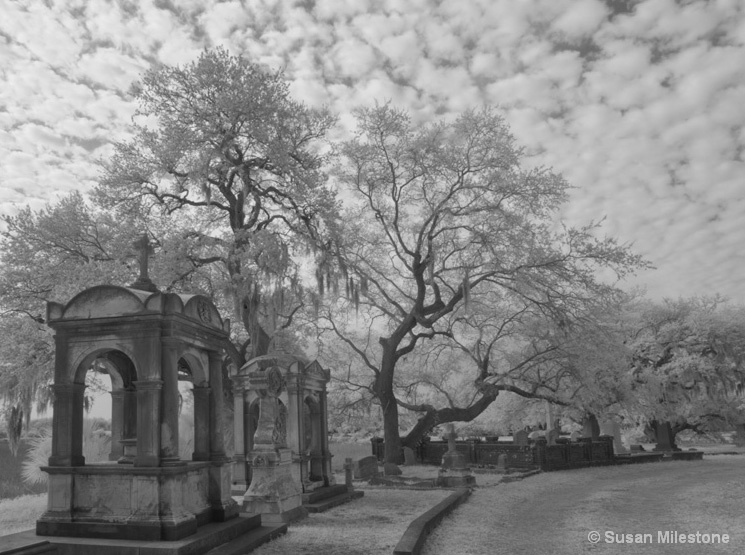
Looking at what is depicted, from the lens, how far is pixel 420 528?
30.8 feet

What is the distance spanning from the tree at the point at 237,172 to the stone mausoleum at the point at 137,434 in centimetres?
953

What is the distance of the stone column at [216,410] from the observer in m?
9.51

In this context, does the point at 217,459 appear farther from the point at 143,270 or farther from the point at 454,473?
the point at 454,473

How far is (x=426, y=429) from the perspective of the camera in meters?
25.9

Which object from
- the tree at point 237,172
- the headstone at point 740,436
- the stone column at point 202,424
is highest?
the tree at point 237,172

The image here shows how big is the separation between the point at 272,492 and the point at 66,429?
4289 millimetres

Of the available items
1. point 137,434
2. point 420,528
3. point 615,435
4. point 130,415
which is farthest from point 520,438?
point 137,434

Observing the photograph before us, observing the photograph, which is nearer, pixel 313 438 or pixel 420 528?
pixel 420 528

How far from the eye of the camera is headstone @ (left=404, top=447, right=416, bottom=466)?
25984 mm

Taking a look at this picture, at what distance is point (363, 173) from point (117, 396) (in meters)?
16.3

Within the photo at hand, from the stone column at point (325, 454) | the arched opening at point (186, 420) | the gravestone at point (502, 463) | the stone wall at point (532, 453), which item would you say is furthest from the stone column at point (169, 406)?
the stone wall at point (532, 453)

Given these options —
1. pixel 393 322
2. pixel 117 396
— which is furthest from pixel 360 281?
pixel 117 396

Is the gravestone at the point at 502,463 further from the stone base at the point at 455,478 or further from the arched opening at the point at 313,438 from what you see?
the arched opening at the point at 313,438

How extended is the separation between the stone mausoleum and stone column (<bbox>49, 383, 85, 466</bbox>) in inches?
0.5
